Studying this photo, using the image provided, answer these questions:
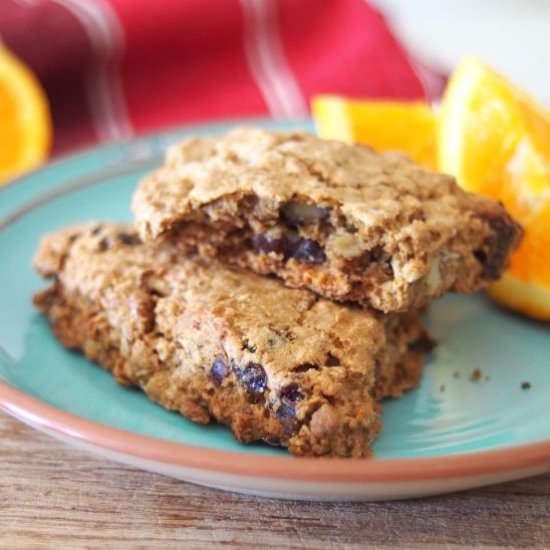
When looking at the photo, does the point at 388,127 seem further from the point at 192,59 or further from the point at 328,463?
the point at 192,59

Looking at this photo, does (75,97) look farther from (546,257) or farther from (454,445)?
(454,445)

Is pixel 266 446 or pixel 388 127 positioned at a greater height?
pixel 388 127

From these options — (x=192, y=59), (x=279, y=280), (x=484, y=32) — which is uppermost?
(x=279, y=280)

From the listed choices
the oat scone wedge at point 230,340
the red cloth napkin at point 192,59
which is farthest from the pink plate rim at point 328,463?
the red cloth napkin at point 192,59

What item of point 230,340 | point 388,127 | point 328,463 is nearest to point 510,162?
point 388,127

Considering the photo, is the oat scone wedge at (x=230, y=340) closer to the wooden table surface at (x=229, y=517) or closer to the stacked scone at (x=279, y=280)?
the stacked scone at (x=279, y=280)

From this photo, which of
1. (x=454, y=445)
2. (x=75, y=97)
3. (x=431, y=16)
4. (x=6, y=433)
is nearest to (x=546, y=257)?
(x=454, y=445)
